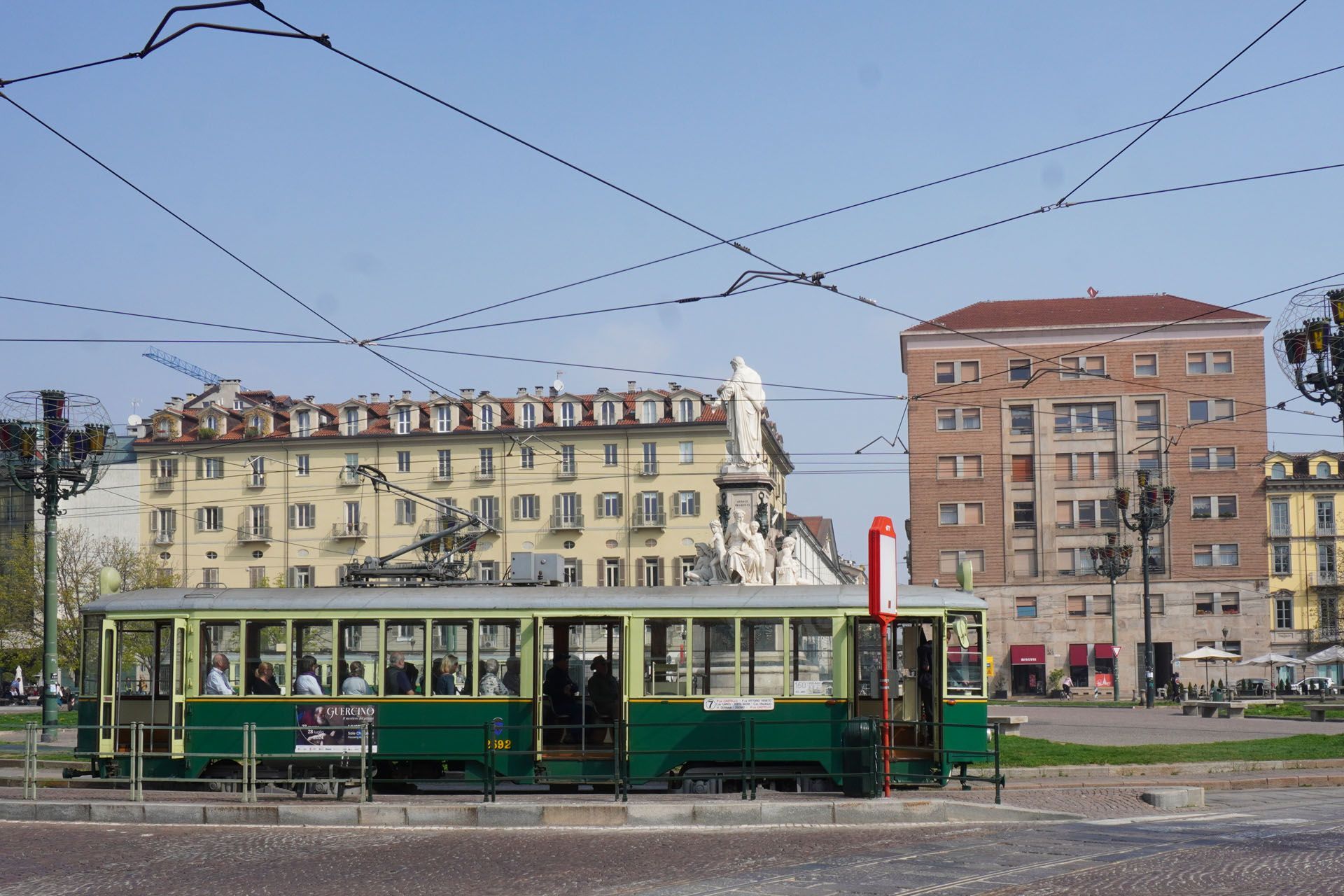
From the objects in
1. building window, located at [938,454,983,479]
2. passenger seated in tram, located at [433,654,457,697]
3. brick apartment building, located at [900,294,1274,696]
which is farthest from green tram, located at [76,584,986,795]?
building window, located at [938,454,983,479]

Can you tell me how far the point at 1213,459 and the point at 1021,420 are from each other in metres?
9.14

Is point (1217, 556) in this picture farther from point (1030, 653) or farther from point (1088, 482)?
point (1030, 653)

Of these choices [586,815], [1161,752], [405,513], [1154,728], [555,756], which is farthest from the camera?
[405,513]

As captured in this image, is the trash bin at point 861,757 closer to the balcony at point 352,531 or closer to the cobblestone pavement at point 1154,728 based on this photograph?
the cobblestone pavement at point 1154,728

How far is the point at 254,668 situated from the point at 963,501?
205 feet

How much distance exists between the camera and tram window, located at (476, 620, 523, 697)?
62.0 ft

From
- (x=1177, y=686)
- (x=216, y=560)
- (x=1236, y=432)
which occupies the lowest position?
(x=1177, y=686)

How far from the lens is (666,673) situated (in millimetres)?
18781

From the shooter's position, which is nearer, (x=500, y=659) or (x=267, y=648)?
(x=500, y=659)

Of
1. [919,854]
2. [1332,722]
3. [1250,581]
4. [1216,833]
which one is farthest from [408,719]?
[1250,581]

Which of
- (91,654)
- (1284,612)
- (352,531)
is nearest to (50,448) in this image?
(91,654)

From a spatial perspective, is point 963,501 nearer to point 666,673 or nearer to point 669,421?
point 669,421

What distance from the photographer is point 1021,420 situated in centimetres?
7838

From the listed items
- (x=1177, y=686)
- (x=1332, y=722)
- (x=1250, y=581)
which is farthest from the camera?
(x=1250, y=581)
